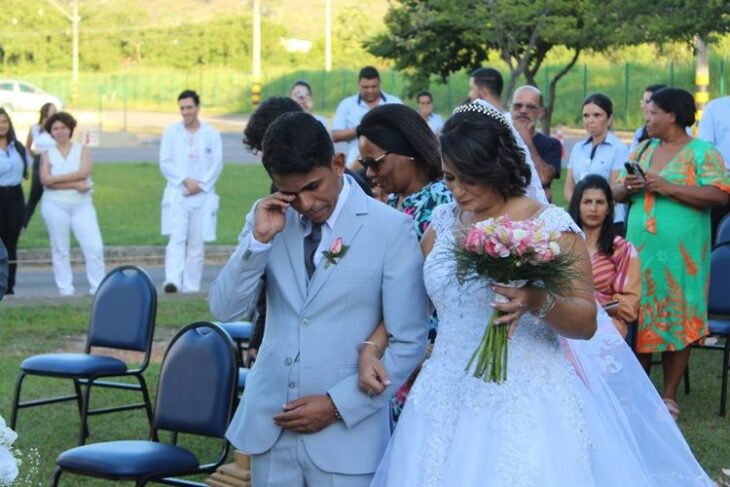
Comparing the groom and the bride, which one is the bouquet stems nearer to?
the bride

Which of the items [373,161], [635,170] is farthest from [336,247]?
[635,170]

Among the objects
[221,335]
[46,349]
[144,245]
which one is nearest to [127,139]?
[144,245]

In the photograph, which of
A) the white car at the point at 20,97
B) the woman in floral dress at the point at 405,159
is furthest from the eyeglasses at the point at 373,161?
the white car at the point at 20,97

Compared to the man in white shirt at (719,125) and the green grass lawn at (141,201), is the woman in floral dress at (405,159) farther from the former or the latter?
the green grass lawn at (141,201)

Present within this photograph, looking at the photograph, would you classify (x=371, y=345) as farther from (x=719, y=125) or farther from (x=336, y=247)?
(x=719, y=125)

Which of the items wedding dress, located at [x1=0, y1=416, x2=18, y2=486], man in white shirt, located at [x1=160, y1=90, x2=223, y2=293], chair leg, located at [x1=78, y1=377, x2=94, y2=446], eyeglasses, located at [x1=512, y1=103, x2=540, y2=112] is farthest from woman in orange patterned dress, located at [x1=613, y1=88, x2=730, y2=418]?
man in white shirt, located at [x1=160, y1=90, x2=223, y2=293]

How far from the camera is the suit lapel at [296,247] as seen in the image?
4281 mm

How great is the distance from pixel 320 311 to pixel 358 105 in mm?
9737

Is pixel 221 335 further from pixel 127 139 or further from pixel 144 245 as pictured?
pixel 127 139

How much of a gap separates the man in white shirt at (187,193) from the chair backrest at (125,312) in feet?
18.9

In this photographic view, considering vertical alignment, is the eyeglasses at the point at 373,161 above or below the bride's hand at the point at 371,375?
above

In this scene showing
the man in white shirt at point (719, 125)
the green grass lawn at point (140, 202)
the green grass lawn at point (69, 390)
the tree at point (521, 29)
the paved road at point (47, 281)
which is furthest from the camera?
the green grass lawn at point (140, 202)

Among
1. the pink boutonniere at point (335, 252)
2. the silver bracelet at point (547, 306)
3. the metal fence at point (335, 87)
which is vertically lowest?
the silver bracelet at point (547, 306)

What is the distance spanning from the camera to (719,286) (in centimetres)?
915
